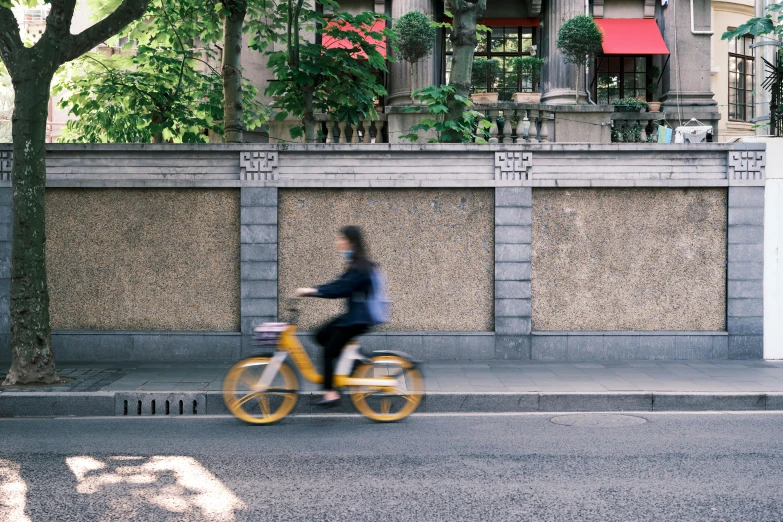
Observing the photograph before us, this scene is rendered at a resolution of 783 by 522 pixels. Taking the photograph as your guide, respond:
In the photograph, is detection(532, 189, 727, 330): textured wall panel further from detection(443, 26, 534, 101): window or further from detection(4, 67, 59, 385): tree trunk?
detection(443, 26, 534, 101): window

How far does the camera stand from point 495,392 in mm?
9250

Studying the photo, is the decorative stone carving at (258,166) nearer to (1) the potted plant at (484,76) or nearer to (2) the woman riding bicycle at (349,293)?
(2) the woman riding bicycle at (349,293)

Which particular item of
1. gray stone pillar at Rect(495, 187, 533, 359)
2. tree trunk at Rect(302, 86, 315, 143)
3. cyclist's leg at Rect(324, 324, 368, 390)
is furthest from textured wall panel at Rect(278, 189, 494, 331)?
cyclist's leg at Rect(324, 324, 368, 390)

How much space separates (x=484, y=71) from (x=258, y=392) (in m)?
16.5

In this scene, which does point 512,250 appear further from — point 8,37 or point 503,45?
point 503,45

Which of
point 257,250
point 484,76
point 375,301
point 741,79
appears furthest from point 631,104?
point 375,301

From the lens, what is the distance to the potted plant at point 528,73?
74.9ft

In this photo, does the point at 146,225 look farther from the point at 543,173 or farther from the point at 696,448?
the point at 696,448

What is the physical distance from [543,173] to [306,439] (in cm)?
634

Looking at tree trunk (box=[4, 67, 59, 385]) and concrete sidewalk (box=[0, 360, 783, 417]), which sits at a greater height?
tree trunk (box=[4, 67, 59, 385])

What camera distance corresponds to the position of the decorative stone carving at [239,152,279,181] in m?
12.1

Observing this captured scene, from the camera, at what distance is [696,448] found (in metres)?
7.07

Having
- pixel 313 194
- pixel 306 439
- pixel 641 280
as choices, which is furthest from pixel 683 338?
pixel 306 439

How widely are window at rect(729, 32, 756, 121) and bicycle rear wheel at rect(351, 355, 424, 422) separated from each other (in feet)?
70.8
